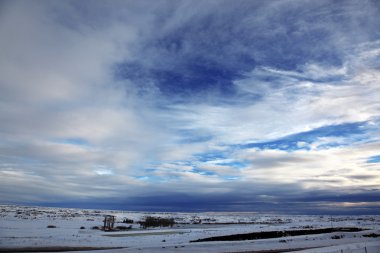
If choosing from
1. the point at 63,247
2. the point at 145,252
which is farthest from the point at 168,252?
the point at 63,247

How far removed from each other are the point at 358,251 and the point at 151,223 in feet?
181

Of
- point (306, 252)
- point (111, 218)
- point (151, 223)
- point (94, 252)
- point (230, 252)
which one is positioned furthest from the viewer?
point (151, 223)

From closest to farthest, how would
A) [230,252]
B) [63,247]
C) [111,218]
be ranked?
1. [230,252]
2. [63,247]
3. [111,218]

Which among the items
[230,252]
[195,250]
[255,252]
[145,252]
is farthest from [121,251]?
[255,252]

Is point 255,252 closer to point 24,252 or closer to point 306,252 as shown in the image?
point 306,252

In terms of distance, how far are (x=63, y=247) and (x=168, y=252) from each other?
9.95 meters

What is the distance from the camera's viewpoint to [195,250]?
80.4 feet

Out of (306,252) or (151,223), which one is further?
(151,223)

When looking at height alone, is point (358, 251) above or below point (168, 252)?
above

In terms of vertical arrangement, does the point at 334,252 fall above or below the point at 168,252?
above

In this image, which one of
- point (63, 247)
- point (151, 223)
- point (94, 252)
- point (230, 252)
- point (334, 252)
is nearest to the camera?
point (334, 252)

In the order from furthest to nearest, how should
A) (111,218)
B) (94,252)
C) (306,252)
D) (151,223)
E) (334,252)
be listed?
(151,223)
(111,218)
(94,252)
(306,252)
(334,252)

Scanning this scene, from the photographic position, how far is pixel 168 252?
23.0 metres

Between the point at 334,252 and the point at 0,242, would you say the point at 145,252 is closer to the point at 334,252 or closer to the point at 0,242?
the point at 0,242
